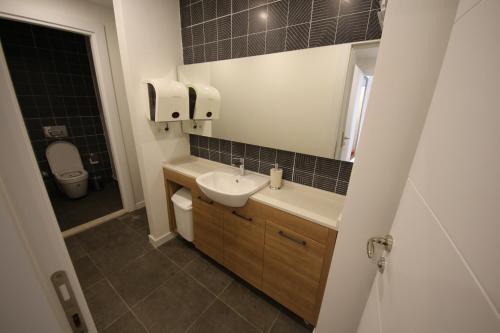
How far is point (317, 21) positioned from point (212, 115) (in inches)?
41.9

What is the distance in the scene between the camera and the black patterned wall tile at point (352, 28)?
1088 millimetres

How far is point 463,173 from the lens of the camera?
33 centimetres

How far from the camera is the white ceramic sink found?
138cm

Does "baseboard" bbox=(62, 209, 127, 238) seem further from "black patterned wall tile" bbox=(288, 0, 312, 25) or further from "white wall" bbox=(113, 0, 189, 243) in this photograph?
"black patterned wall tile" bbox=(288, 0, 312, 25)

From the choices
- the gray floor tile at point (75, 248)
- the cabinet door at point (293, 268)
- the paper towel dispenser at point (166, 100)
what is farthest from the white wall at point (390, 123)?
the gray floor tile at point (75, 248)

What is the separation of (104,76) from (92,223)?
1.69 m

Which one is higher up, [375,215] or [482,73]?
[482,73]

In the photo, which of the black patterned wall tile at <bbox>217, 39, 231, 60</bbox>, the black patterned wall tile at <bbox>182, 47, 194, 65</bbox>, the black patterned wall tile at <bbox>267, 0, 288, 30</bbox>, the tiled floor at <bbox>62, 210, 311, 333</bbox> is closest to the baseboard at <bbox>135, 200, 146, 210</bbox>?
the tiled floor at <bbox>62, 210, 311, 333</bbox>

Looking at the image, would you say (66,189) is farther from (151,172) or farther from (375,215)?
(375,215)

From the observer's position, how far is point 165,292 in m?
1.56

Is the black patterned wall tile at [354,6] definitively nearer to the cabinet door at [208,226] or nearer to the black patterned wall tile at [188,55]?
the black patterned wall tile at [188,55]

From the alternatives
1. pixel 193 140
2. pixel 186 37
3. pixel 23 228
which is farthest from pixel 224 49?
Answer: pixel 23 228

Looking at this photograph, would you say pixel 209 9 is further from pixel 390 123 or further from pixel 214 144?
pixel 390 123

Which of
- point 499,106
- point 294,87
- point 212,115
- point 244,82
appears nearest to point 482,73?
point 499,106
